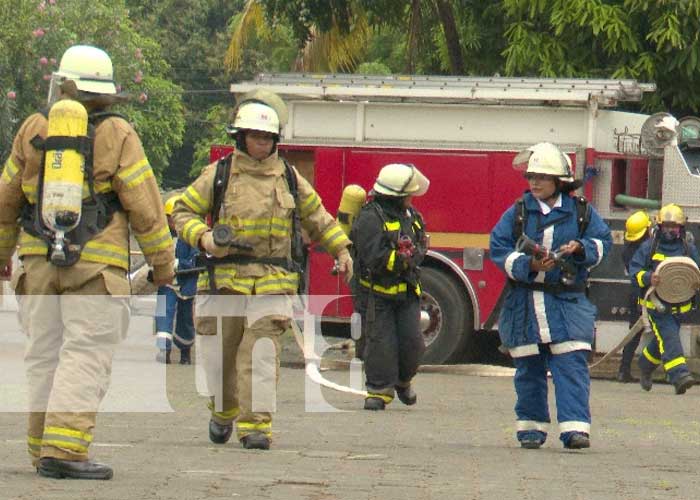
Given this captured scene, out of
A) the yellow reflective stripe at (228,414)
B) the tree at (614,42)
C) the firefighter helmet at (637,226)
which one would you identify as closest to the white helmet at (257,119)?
the yellow reflective stripe at (228,414)

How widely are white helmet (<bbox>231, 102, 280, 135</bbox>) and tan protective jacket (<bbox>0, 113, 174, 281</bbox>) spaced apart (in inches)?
60.0

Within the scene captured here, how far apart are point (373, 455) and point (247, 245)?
123cm

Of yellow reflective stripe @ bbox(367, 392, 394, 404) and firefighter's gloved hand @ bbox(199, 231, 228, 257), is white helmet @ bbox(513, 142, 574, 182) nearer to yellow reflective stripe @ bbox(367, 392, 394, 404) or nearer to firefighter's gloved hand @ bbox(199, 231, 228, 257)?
firefighter's gloved hand @ bbox(199, 231, 228, 257)

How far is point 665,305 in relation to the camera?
15.9 m

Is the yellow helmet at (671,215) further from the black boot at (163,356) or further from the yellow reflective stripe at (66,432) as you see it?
the yellow reflective stripe at (66,432)

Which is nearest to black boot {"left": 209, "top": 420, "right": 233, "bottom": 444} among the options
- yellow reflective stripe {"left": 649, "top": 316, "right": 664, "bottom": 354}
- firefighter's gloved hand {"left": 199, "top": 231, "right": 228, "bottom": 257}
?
firefighter's gloved hand {"left": 199, "top": 231, "right": 228, "bottom": 257}

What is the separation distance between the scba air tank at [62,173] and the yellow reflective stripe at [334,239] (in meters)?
2.26

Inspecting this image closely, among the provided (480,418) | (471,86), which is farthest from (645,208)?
(480,418)

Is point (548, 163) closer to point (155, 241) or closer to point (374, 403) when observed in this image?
point (155, 241)

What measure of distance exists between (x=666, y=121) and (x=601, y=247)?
7.33m

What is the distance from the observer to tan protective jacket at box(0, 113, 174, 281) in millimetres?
8016

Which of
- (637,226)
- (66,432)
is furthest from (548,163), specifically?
(637,226)

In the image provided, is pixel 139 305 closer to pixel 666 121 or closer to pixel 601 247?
pixel 666 121

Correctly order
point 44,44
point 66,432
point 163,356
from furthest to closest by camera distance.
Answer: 1. point 44,44
2. point 163,356
3. point 66,432
